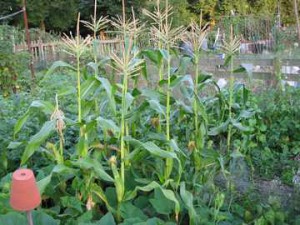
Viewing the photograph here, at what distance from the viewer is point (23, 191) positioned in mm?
1536

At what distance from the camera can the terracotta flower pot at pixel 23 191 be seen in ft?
5.02

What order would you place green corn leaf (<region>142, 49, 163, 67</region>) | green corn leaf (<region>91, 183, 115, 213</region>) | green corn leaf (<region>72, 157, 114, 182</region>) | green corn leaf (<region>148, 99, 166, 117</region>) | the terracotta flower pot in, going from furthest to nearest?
1. green corn leaf (<region>142, 49, 163, 67</region>)
2. green corn leaf (<region>148, 99, 166, 117</region>)
3. green corn leaf (<region>91, 183, 115, 213</region>)
4. green corn leaf (<region>72, 157, 114, 182</region>)
5. the terracotta flower pot

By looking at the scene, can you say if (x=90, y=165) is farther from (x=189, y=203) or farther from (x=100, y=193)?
(x=189, y=203)

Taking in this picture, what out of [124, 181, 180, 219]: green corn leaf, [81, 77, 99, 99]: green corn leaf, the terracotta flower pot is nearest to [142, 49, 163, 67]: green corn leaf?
[81, 77, 99, 99]: green corn leaf

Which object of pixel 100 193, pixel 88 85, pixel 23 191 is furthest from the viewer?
pixel 88 85

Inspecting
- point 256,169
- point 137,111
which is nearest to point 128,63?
point 137,111

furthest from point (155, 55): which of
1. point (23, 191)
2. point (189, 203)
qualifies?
point (23, 191)

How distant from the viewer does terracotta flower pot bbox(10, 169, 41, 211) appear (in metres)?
1.53

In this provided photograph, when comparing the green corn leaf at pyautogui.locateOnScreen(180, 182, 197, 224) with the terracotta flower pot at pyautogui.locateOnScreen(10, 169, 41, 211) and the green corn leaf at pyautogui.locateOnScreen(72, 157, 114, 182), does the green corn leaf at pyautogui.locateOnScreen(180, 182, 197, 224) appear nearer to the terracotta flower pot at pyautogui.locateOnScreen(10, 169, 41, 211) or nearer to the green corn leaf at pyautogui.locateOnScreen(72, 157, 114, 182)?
the green corn leaf at pyautogui.locateOnScreen(72, 157, 114, 182)

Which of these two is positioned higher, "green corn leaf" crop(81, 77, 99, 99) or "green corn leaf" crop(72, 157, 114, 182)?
"green corn leaf" crop(81, 77, 99, 99)

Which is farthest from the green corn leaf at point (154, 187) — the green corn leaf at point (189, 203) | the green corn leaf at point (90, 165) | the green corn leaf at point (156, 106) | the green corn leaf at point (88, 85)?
the green corn leaf at point (88, 85)

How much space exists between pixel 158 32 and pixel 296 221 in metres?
1.42

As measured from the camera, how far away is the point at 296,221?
8.82 ft

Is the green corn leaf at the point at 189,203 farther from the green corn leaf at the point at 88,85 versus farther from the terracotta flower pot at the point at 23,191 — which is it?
the terracotta flower pot at the point at 23,191
